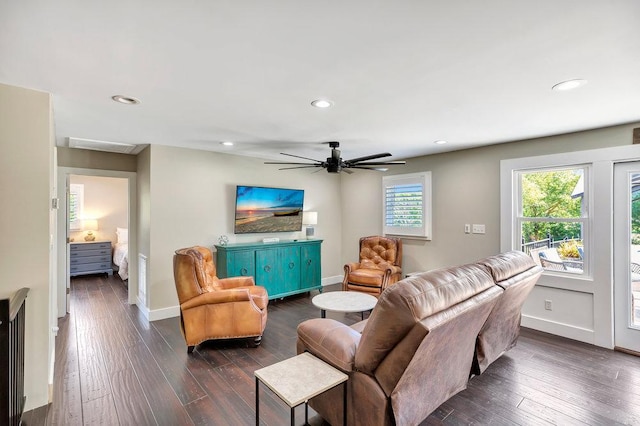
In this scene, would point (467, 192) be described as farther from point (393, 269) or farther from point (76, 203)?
point (76, 203)

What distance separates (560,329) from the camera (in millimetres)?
3682

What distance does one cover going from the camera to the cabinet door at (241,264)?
452 cm

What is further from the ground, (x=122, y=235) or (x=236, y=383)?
(x=122, y=235)

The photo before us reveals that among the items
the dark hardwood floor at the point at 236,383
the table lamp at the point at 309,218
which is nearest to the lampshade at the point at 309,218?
the table lamp at the point at 309,218

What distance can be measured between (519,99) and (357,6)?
6.10 ft

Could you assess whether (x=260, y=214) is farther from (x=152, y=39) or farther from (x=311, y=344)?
(x=152, y=39)

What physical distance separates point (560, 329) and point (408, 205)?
256 centimetres

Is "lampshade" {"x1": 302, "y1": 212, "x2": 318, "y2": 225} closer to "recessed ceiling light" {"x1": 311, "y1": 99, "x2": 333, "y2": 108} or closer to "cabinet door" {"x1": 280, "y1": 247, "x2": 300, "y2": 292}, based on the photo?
"cabinet door" {"x1": 280, "y1": 247, "x2": 300, "y2": 292}

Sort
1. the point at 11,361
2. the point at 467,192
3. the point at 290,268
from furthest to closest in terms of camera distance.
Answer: the point at 290,268
the point at 467,192
the point at 11,361

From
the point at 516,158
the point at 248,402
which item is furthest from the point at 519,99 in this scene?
the point at 248,402

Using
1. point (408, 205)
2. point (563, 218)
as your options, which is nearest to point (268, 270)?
point (408, 205)

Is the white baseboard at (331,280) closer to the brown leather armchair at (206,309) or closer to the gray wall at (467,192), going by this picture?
the gray wall at (467,192)

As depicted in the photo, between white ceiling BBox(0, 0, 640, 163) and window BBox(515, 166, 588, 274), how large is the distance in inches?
27.6

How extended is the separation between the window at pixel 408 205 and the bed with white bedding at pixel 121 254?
5.17m
